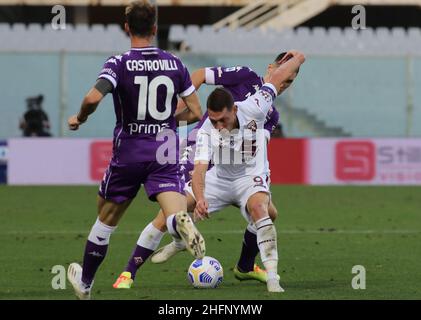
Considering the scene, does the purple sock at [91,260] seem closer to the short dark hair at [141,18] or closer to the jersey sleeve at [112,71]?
the jersey sleeve at [112,71]

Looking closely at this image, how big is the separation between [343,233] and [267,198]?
581 centimetres

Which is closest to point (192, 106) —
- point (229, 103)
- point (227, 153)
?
point (229, 103)

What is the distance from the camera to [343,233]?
52.1 feet

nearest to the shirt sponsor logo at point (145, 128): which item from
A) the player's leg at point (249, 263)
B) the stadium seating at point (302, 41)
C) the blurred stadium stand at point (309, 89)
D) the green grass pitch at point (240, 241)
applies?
the green grass pitch at point (240, 241)

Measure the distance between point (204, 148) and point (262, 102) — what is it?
62 cm

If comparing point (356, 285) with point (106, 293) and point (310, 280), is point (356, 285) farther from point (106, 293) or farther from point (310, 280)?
point (106, 293)

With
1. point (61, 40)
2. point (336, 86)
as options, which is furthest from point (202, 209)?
point (61, 40)

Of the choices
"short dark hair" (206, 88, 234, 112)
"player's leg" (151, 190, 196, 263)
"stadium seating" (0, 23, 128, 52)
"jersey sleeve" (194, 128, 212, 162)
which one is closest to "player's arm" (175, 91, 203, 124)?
"short dark hair" (206, 88, 234, 112)

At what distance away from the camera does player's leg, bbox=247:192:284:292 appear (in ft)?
32.1

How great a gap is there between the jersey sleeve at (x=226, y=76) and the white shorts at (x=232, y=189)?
1020mm

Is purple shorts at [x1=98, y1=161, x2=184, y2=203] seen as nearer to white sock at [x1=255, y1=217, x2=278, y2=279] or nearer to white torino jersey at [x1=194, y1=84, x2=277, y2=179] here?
white torino jersey at [x1=194, y1=84, x2=277, y2=179]

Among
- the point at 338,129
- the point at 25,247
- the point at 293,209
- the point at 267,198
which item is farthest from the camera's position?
the point at 338,129

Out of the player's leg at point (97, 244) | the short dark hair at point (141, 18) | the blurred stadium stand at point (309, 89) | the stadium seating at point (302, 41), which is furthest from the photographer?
the stadium seating at point (302, 41)

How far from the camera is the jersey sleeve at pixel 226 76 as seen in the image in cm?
1134
